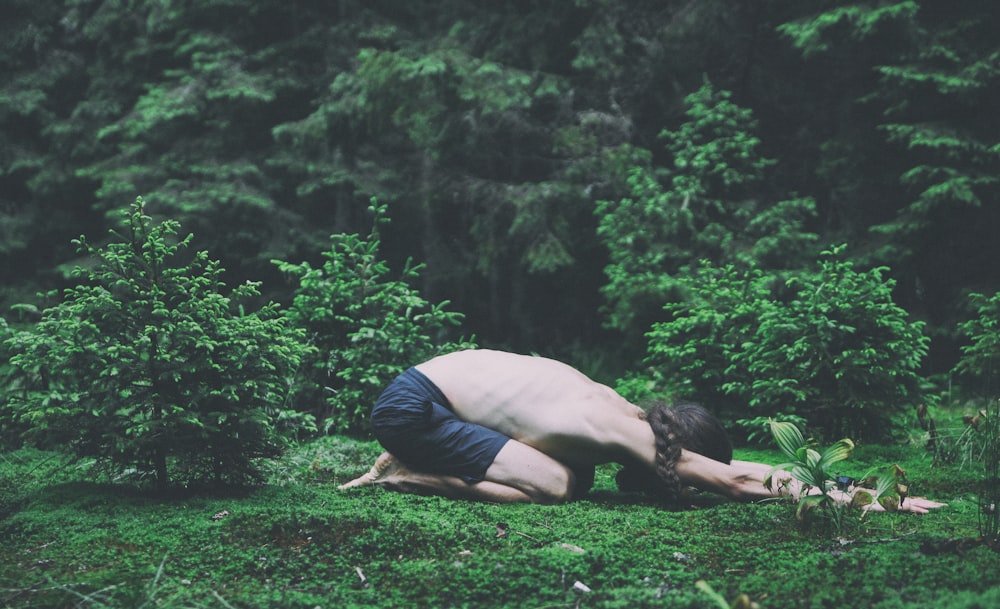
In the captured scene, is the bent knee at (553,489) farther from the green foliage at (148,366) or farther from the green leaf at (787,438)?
the green foliage at (148,366)

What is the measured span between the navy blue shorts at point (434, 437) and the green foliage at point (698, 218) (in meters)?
4.55

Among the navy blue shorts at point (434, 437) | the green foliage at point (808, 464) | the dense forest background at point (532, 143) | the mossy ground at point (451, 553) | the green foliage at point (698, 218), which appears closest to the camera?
the mossy ground at point (451, 553)

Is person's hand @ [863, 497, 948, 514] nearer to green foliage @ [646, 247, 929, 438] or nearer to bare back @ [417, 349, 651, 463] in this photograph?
bare back @ [417, 349, 651, 463]

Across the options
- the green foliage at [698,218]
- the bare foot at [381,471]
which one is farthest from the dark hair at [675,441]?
the green foliage at [698,218]

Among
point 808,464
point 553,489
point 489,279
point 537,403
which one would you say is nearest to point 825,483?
point 808,464

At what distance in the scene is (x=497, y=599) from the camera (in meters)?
2.54

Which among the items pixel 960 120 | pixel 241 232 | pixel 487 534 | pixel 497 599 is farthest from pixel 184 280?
pixel 960 120

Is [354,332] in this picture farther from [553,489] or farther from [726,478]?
[726,478]

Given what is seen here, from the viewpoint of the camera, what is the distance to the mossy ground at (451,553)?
2.52 meters

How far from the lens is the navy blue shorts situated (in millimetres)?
3992

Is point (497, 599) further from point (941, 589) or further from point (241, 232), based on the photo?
point (241, 232)

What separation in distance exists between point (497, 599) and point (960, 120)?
24.1ft

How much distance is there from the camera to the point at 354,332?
21.6ft

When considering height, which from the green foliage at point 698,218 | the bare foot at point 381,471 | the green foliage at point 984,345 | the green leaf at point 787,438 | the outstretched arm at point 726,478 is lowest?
the bare foot at point 381,471
